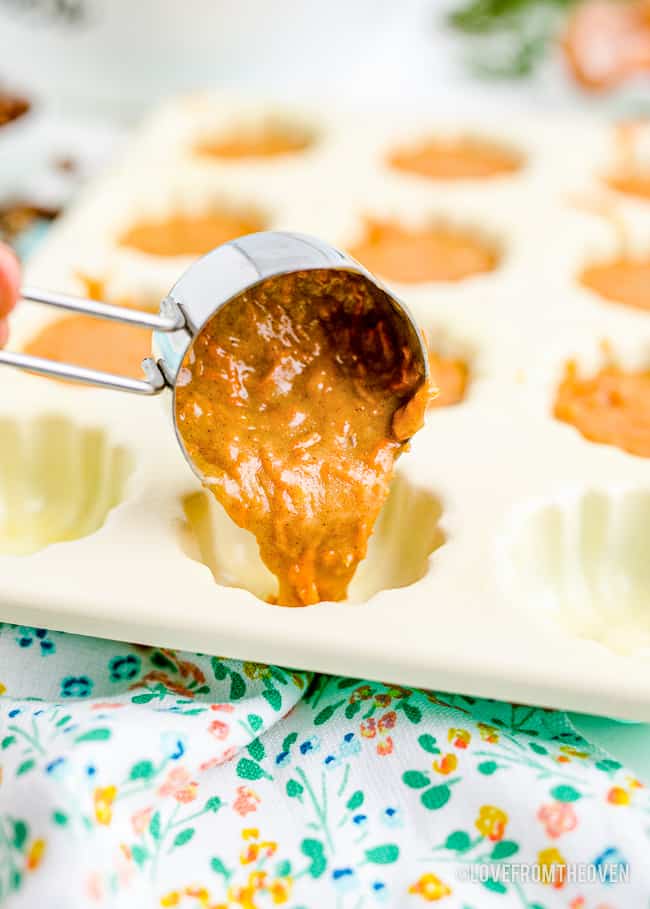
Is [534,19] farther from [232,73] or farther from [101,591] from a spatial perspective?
[101,591]

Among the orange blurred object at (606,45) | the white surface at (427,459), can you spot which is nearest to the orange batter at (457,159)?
the white surface at (427,459)

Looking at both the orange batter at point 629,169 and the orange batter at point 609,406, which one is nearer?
the orange batter at point 609,406

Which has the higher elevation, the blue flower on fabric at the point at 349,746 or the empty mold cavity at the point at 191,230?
the empty mold cavity at the point at 191,230

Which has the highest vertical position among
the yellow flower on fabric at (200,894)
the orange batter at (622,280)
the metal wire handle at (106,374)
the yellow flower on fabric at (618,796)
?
the metal wire handle at (106,374)

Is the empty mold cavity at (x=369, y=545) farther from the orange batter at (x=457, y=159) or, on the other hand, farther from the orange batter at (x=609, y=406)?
the orange batter at (x=457, y=159)

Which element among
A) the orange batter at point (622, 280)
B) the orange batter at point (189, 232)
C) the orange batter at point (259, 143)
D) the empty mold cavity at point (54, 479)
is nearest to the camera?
the empty mold cavity at point (54, 479)

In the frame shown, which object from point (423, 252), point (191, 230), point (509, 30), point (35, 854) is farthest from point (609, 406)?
point (509, 30)

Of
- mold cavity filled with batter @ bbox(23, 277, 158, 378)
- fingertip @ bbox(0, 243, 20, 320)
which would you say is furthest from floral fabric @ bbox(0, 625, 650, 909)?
mold cavity filled with batter @ bbox(23, 277, 158, 378)

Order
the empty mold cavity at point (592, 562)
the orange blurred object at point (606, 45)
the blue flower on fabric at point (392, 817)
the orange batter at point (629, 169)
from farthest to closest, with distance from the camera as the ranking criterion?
the orange blurred object at point (606, 45) < the orange batter at point (629, 169) < the empty mold cavity at point (592, 562) < the blue flower on fabric at point (392, 817)

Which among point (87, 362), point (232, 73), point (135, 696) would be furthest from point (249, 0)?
point (135, 696)
